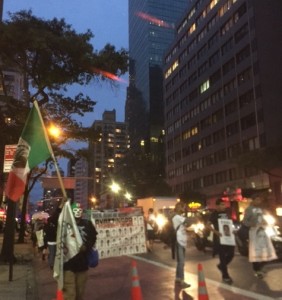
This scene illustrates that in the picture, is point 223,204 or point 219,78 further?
point 219,78

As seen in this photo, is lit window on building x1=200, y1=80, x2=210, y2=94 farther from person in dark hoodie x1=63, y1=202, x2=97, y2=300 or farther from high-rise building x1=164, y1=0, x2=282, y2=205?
person in dark hoodie x1=63, y1=202, x2=97, y2=300

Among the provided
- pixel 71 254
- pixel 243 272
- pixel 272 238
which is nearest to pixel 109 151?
pixel 272 238

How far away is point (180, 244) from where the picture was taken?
999cm

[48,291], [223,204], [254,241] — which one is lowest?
[48,291]

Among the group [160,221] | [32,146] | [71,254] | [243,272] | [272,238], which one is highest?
[32,146]

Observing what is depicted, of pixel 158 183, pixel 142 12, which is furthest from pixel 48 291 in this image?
pixel 142 12

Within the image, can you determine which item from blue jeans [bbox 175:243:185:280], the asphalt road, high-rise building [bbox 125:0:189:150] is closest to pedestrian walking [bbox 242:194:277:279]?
the asphalt road

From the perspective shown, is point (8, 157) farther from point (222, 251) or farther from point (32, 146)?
point (222, 251)

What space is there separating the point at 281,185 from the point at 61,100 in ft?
120

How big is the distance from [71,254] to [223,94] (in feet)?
212

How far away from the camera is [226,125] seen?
67.1 metres

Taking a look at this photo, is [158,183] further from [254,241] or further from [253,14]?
[254,241]

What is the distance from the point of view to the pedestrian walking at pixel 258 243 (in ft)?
35.3

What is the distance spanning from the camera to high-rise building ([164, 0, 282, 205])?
58094 mm
